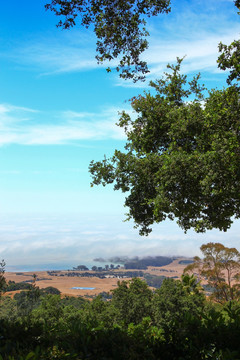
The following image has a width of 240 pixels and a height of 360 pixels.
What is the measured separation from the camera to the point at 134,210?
59.3ft

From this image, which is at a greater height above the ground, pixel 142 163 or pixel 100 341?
pixel 142 163

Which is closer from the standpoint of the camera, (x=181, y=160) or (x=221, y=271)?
(x=181, y=160)

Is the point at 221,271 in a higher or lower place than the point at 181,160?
lower

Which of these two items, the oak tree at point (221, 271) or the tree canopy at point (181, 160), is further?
the oak tree at point (221, 271)

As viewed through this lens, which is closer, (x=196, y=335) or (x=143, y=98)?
(x=196, y=335)

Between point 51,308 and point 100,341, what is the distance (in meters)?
38.8

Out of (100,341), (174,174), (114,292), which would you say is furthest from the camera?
(114,292)

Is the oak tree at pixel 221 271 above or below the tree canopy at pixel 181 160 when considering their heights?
below

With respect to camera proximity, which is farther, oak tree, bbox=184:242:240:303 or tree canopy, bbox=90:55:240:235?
oak tree, bbox=184:242:240:303

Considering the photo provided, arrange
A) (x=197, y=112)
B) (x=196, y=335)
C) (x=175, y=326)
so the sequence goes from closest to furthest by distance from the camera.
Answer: (x=196, y=335) < (x=175, y=326) < (x=197, y=112)

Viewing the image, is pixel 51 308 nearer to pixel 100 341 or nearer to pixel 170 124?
pixel 170 124

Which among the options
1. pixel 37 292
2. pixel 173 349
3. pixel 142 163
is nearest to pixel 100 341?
pixel 173 349

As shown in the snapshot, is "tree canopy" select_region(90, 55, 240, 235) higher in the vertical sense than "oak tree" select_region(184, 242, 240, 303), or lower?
higher

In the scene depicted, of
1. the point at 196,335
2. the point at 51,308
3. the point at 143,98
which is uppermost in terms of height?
the point at 143,98
